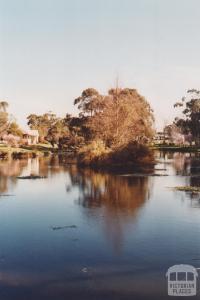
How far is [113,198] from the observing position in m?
24.8

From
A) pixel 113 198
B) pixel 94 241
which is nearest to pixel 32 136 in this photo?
pixel 113 198

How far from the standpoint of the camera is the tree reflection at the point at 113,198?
57.4 ft

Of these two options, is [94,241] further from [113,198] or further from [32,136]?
[32,136]

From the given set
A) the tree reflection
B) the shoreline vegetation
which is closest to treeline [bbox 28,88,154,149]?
the shoreline vegetation

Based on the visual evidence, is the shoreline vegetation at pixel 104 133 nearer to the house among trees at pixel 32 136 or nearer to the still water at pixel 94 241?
the house among trees at pixel 32 136

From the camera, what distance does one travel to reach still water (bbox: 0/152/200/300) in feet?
35.2

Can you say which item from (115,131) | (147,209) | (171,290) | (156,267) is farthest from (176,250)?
(115,131)

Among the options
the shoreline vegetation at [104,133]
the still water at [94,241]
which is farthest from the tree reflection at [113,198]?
the shoreline vegetation at [104,133]

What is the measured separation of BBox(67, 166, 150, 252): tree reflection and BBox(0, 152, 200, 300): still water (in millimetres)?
51

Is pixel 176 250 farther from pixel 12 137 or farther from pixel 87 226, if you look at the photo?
pixel 12 137

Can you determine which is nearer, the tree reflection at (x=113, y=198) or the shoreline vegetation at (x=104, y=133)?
the tree reflection at (x=113, y=198)

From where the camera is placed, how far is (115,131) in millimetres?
56000

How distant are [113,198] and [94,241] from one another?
9.86m

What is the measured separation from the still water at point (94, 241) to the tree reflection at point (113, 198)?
51mm
